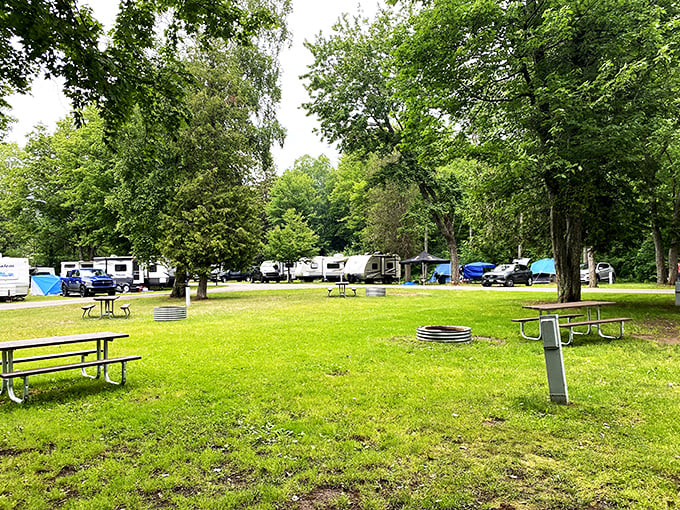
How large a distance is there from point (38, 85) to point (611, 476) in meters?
7.10

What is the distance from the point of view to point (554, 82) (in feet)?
35.9

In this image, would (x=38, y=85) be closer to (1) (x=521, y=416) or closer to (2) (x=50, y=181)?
(1) (x=521, y=416)

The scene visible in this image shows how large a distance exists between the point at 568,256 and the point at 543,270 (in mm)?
26358

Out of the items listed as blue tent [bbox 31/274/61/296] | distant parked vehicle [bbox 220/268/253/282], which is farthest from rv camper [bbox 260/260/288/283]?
blue tent [bbox 31/274/61/296]

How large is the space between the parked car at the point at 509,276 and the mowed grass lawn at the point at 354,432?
2427 centimetres

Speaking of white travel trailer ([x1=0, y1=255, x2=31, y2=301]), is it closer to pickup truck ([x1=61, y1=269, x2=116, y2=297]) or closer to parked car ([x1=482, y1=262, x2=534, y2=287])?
pickup truck ([x1=61, y1=269, x2=116, y2=297])

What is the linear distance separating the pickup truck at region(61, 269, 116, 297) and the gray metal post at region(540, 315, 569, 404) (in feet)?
96.3

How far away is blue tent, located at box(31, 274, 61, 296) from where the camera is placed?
32656 millimetres

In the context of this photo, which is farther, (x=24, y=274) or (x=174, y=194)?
(x=24, y=274)

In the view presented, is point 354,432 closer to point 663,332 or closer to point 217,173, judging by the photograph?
point 663,332

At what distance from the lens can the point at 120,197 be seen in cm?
2334

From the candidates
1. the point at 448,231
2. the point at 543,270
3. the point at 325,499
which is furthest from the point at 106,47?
the point at 543,270

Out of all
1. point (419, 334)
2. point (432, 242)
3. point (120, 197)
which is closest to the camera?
point (419, 334)

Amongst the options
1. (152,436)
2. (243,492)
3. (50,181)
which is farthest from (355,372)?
(50,181)
